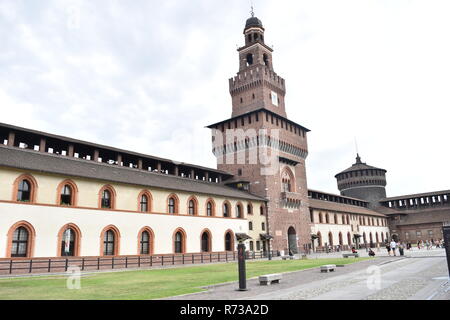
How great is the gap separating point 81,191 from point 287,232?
3231cm

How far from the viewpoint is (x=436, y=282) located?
13.6m

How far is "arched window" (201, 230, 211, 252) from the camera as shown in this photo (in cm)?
3916

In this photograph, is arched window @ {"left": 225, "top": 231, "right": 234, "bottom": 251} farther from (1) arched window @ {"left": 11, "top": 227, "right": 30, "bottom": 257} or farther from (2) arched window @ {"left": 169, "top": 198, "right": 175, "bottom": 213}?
(1) arched window @ {"left": 11, "top": 227, "right": 30, "bottom": 257}

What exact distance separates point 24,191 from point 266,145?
33.4m

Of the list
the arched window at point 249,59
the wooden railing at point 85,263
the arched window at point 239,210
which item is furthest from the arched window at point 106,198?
the arched window at point 249,59

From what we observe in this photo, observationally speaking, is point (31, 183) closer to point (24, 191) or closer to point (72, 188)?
point (24, 191)

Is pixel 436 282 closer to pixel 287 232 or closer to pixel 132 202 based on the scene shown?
pixel 132 202

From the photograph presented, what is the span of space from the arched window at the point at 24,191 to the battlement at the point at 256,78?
38.9 meters

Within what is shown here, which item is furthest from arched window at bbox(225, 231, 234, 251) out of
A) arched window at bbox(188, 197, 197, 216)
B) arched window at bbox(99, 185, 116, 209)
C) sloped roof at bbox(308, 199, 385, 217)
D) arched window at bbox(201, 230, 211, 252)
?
sloped roof at bbox(308, 199, 385, 217)

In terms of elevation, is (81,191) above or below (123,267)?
above

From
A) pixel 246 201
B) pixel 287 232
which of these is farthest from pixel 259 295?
pixel 287 232

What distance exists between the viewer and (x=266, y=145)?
169 ft
